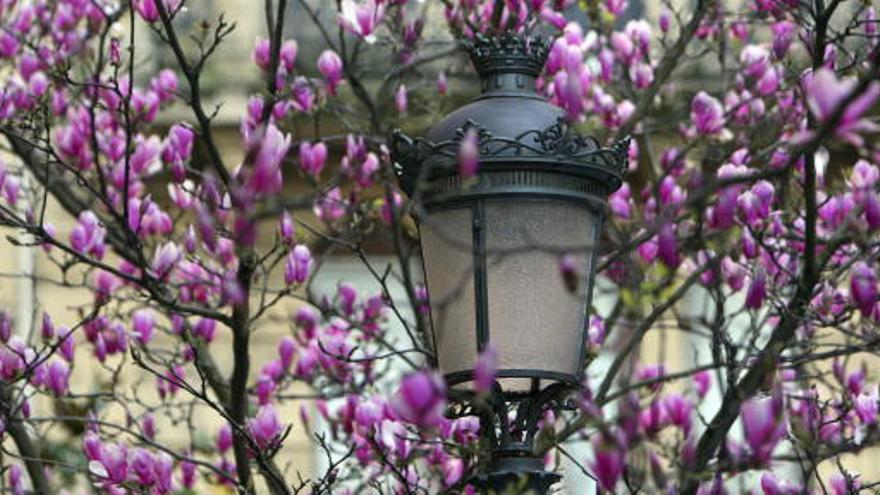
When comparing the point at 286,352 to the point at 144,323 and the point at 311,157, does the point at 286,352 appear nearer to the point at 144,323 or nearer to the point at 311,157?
the point at 144,323

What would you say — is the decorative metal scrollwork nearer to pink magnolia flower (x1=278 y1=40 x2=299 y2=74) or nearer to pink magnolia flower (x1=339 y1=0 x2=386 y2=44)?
pink magnolia flower (x1=339 y1=0 x2=386 y2=44)

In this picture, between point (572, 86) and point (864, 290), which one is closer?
point (572, 86)

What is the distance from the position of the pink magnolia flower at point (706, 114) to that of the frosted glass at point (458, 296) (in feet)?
10.8

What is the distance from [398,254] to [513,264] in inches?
23.9

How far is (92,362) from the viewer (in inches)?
475

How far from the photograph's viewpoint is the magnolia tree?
5336 mm

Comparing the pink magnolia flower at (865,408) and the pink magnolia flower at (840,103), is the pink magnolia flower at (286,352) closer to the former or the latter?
the pink magnolia flower at (865,408)

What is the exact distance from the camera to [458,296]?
5.14m

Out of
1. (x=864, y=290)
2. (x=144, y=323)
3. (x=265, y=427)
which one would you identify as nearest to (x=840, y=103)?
(x=864, y=290)

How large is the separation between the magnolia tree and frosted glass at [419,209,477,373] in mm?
166

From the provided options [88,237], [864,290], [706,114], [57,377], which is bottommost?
[864,290]

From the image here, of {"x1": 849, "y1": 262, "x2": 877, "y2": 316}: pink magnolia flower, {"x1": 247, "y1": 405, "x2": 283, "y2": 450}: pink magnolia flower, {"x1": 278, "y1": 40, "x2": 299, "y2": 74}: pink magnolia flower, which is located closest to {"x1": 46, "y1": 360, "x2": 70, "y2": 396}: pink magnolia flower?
{"x1": 247, "y1": 405, "x2": 283, "y2": 450}: pink magnolia flower

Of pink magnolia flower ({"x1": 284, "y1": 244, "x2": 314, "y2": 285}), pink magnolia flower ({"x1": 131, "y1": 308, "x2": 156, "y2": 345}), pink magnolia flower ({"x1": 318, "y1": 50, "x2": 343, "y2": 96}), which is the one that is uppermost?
pink magnolia flower ({"x1": 318, "y1": 50, "x2": 343, "y2": 96})

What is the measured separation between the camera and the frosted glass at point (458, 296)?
5191 millimetres
